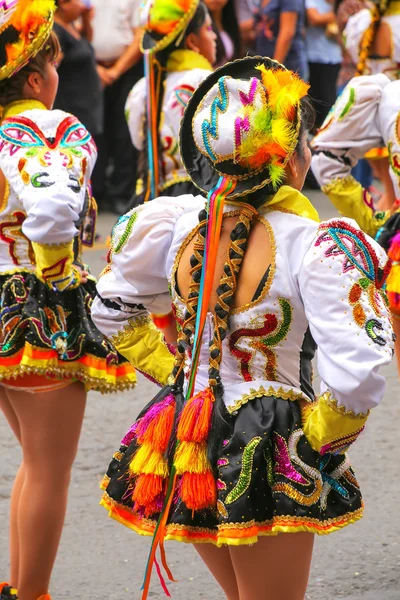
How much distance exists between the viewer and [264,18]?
34.7 feet

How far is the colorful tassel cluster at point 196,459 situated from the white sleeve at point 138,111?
349cm

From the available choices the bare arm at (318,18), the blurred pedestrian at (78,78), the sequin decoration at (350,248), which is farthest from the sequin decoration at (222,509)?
the bare arm at (318,18)

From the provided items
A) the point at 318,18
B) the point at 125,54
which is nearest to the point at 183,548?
the point at 125,54

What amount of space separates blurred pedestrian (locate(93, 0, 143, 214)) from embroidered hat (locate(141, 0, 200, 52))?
443 cm

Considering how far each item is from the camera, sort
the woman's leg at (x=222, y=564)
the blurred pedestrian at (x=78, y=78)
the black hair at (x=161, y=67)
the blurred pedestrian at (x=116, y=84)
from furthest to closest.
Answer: the blurred pedestrian at (x=116, y=84), the blurred pedestrian at (x=78, y=78), the black hair at (x=161, y=67), the woman's leg at (x=222, y=564)

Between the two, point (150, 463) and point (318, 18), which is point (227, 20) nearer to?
point (318, 18)

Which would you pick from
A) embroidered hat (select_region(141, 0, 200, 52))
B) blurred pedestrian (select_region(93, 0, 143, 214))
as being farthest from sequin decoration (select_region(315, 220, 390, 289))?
blurred pedestrian (select_region(93, 0, 143, 214))

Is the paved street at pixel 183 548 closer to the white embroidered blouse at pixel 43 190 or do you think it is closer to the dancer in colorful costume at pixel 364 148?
the dancer in colorful costume at pixel 364 148

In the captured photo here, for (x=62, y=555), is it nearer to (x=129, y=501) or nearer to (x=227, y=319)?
(x=129, y=501)

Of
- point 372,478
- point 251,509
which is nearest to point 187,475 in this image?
point 251,509

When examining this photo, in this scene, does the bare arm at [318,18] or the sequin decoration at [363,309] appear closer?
the sequin decoration at [363,309]

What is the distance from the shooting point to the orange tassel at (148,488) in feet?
8.41

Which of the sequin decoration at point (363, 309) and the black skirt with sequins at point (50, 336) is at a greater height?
the sequin decoration at point (363, 309)

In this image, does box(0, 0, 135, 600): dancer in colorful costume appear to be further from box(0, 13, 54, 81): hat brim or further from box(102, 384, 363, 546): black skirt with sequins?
box(102, 384, 363, 546): black skirt with sequins
